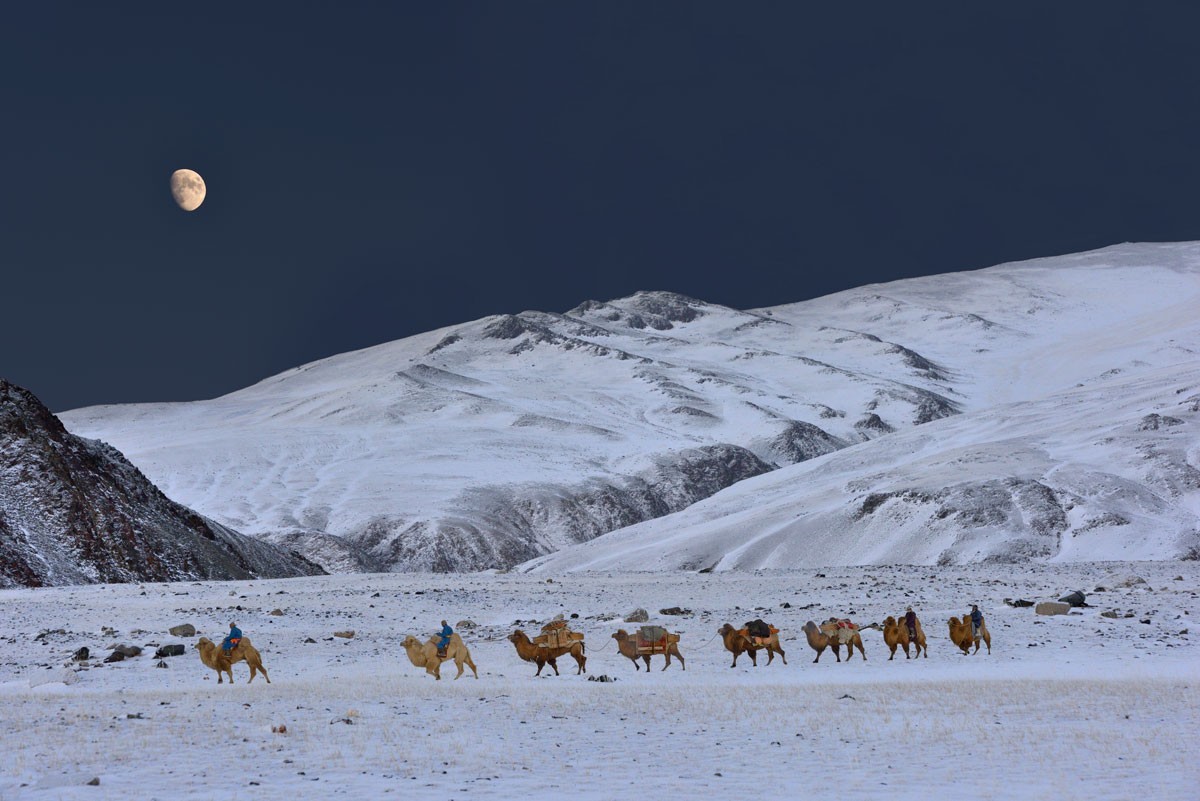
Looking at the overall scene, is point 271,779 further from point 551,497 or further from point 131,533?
point 551,497

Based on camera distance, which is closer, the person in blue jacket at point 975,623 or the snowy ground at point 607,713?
the snowy ground at point 607,713

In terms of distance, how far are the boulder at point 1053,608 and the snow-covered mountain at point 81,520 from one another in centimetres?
4378

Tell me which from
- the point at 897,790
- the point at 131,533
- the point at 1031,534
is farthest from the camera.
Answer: the point at 1031,534

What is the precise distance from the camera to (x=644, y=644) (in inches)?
1064

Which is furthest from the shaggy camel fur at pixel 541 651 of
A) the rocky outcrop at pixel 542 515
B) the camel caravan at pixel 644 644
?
the rocky outcrop at pixel 542 515

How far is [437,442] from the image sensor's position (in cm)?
17700

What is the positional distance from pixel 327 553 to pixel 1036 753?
109600 millimetres

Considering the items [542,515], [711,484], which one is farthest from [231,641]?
[711,484]

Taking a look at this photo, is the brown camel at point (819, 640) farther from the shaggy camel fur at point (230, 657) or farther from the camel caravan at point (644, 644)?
the shaggy camel fur at point (230, 657)

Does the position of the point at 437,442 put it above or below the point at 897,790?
above

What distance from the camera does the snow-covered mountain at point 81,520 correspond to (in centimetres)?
5522

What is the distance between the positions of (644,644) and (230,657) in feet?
31.8

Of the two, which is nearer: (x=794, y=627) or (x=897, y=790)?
(x=897, y=790)

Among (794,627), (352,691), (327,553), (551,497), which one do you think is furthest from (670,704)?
(551,497)
